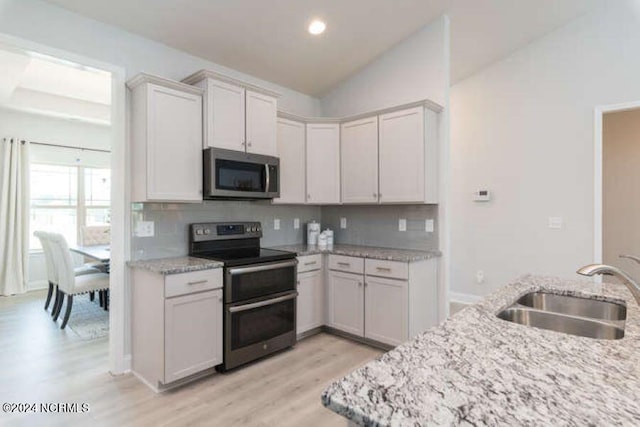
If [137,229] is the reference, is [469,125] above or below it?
above

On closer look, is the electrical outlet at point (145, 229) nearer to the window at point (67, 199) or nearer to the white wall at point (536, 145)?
the window at point (67, 199)

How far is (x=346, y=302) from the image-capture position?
130 inches

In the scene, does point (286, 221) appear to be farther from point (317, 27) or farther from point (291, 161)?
point (317, 27)

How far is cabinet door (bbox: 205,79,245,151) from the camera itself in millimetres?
2756

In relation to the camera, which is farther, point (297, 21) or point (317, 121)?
point (317, 121)

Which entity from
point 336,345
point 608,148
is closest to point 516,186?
point 608,148

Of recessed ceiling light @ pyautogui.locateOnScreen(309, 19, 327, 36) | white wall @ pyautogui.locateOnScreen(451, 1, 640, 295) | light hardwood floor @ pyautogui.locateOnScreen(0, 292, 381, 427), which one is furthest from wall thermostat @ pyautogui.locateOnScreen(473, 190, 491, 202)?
recessed ceiling light @ pyautogui.locateOnScreen(309, 19, 327, 36)

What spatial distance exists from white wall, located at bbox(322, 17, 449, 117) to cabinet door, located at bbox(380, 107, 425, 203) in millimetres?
375

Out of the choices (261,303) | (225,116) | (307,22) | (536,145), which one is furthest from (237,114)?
(536,145)

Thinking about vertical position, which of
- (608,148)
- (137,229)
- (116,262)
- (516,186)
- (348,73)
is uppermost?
(348,73)

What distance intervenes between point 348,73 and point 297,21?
1083 millimetres

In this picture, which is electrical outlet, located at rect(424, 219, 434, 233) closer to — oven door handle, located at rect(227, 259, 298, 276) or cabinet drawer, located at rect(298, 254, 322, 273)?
cabinet drawer, located at rect(298, 254, 322, 273)

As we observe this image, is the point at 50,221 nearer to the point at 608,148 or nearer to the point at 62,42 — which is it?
the point at 62,42

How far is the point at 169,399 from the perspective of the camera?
2297 millimetres
